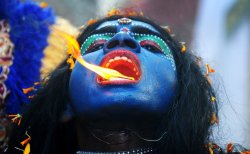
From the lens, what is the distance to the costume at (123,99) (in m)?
1.93

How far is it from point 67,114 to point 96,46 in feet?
1.08

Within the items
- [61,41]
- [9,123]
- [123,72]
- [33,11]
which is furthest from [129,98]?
[61,41]

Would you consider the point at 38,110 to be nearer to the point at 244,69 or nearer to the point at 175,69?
the point at 175,69

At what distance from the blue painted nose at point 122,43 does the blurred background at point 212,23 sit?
116 cm

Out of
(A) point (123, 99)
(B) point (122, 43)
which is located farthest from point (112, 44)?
(A) point (123, 99)

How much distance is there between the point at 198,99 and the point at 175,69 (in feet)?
0.54

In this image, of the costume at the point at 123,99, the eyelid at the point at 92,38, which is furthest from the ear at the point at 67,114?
the eyelid at the point at 92,38

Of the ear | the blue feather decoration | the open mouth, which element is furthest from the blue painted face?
the blue feather decoration

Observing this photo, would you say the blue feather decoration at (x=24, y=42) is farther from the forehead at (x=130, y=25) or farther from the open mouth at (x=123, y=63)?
the open mouth at (x=123, y=63)

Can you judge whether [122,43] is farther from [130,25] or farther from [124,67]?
[130,25]

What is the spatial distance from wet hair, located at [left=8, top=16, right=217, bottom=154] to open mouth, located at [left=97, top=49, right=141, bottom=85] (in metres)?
0.22

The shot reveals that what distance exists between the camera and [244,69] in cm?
356

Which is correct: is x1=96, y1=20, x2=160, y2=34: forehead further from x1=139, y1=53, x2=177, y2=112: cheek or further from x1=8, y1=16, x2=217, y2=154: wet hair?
x1=139, y1=53, x2=177, y2=112: cheek

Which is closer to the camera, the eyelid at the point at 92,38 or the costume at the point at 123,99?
the costume at the point at 123,99
